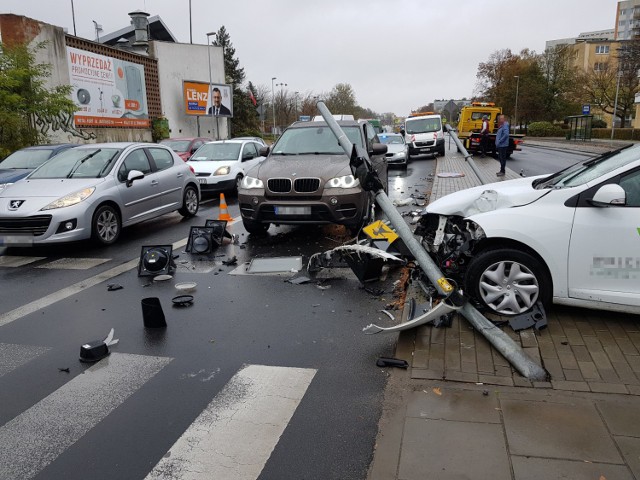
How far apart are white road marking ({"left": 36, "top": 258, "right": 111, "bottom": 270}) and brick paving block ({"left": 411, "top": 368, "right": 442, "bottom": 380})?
5.35 m

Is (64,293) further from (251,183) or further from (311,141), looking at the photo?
(311,141)

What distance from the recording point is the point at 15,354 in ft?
14.8

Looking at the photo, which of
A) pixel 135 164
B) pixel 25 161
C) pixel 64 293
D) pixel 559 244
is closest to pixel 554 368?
pixel 559 244

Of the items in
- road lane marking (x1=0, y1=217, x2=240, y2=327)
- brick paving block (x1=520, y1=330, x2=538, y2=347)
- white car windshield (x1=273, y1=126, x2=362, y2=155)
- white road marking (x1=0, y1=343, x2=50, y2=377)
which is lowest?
white road marking (x1=0, y1=343, x2=50, y2=377)

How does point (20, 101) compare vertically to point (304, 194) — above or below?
above

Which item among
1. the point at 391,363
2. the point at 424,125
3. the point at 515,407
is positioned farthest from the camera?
the point at 424,125

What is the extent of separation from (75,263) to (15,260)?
3.69ft

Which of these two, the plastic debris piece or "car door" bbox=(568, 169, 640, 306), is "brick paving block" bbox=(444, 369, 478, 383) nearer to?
the plastic debris piece

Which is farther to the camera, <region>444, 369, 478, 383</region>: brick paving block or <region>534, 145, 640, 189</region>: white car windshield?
<region>534, 145, 640, 189</region>: white car windshield

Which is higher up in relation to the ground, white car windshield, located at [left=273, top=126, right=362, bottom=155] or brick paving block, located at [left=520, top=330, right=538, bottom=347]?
white car windshield, located at [left=273, top=126, right=362, bottom=155]

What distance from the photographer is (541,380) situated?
12.3 ft

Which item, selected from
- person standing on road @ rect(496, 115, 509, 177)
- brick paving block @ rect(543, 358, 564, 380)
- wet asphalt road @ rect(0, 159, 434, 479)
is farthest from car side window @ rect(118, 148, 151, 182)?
person standing on road @ rect(496, 115, 509, 177)

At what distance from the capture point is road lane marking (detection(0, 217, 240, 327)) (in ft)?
17.9

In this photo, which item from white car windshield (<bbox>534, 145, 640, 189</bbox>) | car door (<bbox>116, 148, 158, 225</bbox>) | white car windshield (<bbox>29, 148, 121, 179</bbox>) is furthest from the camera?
car door (<bbox>116, 148, 158, 225</bbox>)
